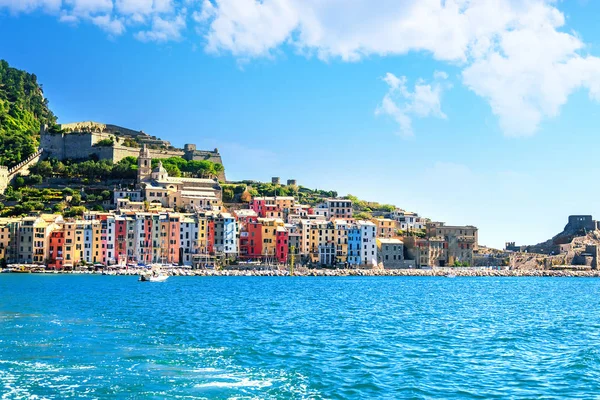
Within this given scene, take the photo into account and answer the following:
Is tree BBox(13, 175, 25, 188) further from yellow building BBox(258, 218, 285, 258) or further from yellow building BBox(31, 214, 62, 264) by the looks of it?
yellow building BBox(258, 218, 285, 258)

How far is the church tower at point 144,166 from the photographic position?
91.6 metres

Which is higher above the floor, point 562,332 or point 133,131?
point 133,131

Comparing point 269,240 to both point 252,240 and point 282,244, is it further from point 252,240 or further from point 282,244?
point 252,240

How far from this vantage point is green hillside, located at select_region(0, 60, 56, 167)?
323ft

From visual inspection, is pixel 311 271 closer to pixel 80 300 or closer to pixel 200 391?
pixel 80 300

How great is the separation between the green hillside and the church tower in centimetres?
1556

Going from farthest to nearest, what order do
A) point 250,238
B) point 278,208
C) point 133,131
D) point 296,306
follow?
point 133,131 → point 278,208 → point 250,238 → point 296,306

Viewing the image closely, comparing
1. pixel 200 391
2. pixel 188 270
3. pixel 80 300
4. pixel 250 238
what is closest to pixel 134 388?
pixel 200 391

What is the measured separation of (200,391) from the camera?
651 inches

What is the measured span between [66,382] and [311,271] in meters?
61.0

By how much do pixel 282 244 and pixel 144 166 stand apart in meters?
21.6

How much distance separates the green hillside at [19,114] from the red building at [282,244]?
36709 mm

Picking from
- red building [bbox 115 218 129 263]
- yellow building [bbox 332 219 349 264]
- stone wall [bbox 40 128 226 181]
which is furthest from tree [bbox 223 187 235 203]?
red building [bbox 115 218 129 263]

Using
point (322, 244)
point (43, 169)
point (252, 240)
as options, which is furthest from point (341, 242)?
point (43, 169)
